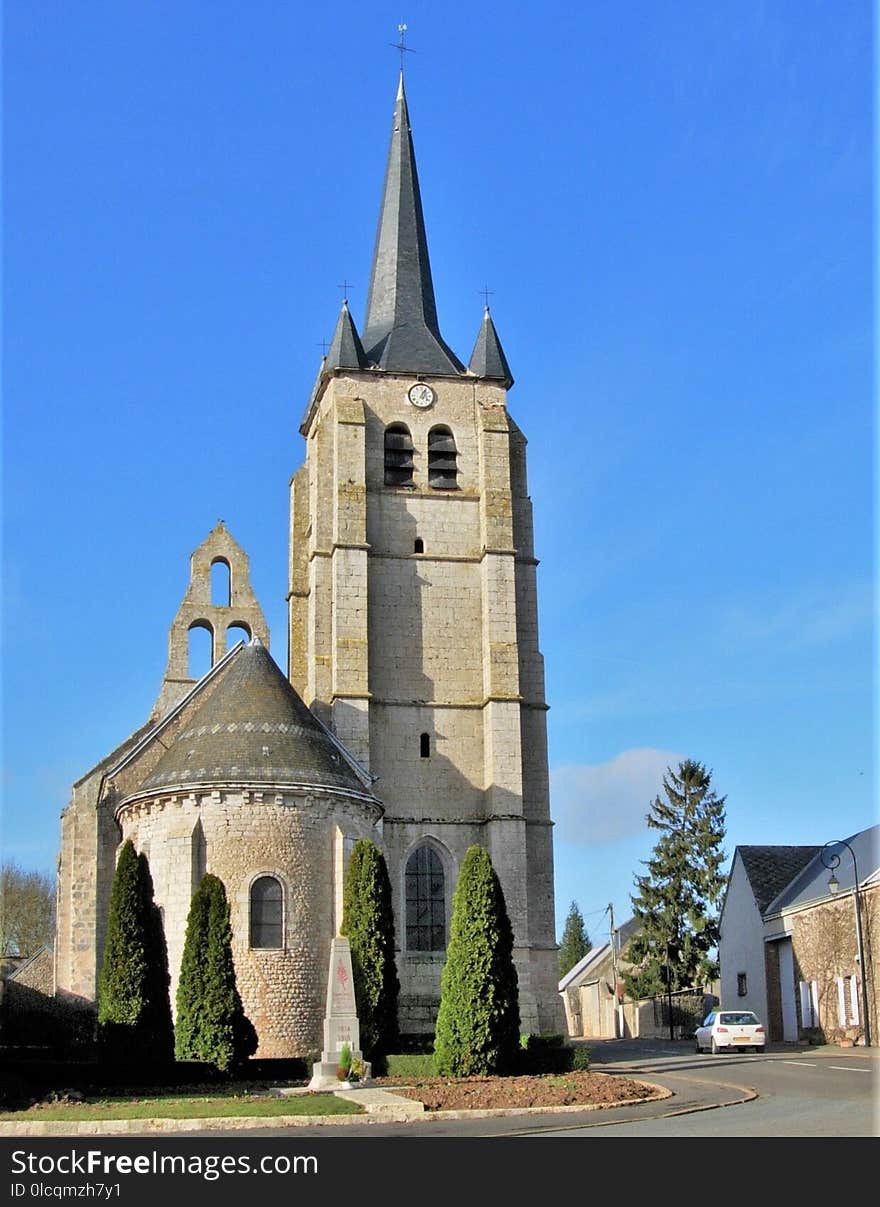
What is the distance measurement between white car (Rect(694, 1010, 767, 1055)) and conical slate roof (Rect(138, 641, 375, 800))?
895 cm

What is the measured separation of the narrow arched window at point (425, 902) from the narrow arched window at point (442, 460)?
989cm

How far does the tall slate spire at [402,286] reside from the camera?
3912 cm

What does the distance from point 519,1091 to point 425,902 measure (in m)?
15.8

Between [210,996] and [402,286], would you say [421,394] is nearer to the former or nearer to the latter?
[402,286]

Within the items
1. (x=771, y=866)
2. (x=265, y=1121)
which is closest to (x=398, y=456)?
(x=771, y=866)

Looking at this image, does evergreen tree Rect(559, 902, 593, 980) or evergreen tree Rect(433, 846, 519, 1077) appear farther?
evergreen tree Rect(559, 902, 593, 980)

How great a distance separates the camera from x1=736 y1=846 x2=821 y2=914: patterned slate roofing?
38.2 meters

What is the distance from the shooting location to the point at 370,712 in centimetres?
3547

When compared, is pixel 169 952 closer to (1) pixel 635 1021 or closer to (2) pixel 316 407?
(2) pixel 316 407

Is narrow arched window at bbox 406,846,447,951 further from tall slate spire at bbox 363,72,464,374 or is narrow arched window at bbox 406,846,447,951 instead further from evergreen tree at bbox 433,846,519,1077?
tall slate spire at bbox 363,72,464,374

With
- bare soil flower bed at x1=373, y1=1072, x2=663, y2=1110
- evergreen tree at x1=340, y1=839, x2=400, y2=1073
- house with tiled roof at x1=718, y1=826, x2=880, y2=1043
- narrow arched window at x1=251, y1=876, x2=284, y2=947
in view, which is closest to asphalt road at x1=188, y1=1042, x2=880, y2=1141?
bare soil flower bed at x1=373, y1=1072, x2=663, y2=1110

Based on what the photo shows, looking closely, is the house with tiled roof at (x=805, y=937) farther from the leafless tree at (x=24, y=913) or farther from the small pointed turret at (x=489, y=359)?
the leafless tree at (x=24, y=913)
